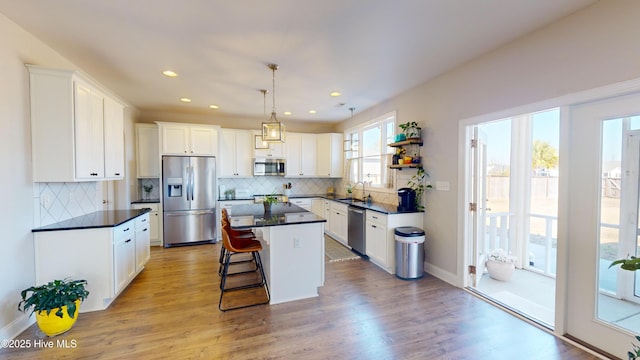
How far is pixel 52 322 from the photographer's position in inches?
87.2

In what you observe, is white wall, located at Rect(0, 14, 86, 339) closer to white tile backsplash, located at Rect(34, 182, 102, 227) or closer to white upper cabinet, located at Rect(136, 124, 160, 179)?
white tile backsplash, located at Rect(34, 182, 102, 227)

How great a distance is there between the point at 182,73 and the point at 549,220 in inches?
215

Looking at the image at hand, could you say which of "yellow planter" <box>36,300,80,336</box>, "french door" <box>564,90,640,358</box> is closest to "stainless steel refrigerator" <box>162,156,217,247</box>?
"yellow planter" <box>36,300,80,336</box>

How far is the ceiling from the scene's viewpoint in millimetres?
2068

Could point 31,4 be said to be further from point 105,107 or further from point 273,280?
point 273,280

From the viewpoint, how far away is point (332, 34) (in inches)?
97.5

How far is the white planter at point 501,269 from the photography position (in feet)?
11.2

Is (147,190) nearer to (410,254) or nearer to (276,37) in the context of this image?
(276,37)

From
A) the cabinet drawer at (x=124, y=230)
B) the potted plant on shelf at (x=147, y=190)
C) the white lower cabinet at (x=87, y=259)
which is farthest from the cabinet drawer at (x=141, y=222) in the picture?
the potted plant on shelf at (x=147, y=190)

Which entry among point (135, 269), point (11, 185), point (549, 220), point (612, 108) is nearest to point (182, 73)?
point (11, 185)

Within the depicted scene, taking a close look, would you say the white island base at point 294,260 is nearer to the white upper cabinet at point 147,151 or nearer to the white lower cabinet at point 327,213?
the white lower cabinet at point 327,213

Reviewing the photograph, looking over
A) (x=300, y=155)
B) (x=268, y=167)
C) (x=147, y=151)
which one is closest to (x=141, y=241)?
(x=147, y=151)

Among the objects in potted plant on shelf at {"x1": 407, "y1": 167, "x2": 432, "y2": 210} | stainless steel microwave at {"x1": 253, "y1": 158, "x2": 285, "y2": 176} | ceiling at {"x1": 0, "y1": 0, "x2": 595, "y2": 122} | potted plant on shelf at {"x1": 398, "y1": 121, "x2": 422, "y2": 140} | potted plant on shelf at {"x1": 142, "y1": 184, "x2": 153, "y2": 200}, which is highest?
ceiling at {"x1": 0, "y1": 0, "x2": 595, "y2": 122}

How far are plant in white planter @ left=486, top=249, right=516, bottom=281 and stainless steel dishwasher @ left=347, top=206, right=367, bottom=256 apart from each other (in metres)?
1.78
